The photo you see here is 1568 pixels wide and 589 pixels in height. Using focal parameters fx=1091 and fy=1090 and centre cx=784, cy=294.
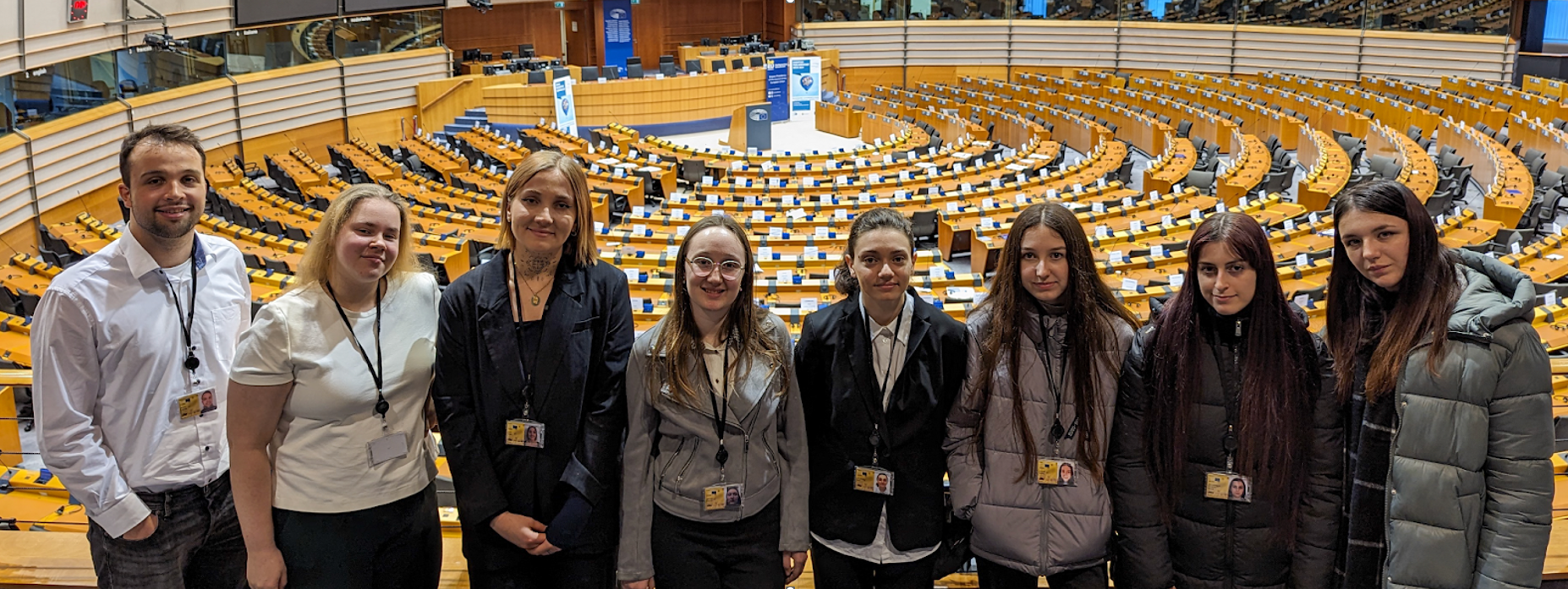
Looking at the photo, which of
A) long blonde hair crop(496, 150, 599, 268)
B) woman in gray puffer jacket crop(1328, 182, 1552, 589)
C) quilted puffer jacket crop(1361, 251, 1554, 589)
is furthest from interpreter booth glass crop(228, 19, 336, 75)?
quilted puffer jacket crop(1361, 251, 1554, 589)

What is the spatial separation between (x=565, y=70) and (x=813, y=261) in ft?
45.8

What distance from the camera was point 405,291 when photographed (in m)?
2.82

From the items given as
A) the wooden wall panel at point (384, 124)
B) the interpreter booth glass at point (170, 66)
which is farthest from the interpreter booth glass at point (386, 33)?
the interpreter booth glass at point (170, 66)

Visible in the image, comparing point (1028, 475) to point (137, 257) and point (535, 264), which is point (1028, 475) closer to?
point (535, 264)

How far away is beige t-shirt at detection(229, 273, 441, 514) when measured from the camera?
2584 millimetres

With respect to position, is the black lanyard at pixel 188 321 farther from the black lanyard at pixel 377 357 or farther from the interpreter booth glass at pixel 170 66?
the interpreter booth glass at pixel 170 66

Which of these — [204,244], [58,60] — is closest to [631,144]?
[58,60]

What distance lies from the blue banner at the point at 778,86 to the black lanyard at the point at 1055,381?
2333cm

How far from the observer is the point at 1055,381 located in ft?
9.24

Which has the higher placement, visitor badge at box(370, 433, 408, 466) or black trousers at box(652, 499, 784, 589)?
visitor badge at box(370, 433, 408, 466)

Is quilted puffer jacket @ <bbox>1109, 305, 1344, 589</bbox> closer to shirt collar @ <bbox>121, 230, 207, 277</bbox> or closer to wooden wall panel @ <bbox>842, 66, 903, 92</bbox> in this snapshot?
shirt collar @ <bbox>121, 230, 207, 277</bbox>

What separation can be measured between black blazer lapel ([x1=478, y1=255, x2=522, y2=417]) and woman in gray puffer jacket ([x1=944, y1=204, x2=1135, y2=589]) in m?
1.16

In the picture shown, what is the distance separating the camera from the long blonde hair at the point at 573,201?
9.05ft

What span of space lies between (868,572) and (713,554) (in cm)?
44
